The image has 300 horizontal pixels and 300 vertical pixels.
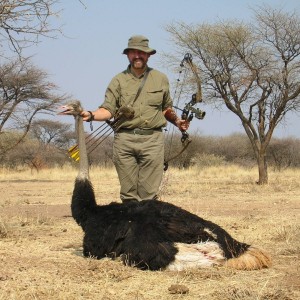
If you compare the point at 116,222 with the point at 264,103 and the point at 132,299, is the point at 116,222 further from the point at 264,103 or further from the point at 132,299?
the point at 264,103

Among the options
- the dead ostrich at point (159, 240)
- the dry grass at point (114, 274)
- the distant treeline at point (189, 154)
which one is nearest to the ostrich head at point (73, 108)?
the dead ostrich at point (159, 240)

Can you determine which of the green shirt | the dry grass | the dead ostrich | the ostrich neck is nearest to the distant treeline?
the dry grass

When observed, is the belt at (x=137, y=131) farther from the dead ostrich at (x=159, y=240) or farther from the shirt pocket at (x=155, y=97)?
the dead ostrich at (x=159, y=240)

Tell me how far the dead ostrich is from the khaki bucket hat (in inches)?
34.4

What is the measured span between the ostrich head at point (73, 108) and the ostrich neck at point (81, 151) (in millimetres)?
92

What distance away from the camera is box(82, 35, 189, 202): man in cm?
536

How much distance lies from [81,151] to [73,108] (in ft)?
1.24

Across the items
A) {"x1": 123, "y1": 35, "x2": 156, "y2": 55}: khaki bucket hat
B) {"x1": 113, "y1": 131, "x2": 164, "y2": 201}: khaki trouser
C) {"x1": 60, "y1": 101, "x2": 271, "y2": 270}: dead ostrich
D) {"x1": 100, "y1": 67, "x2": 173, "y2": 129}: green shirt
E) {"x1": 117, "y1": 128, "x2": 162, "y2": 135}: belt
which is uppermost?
{"x1": 123, "y1": 35, "x2": 156, "y2": 55}: khaki bucket hat

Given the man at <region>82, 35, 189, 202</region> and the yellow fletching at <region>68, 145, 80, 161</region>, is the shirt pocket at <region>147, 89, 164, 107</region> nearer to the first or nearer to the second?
the man at <region>82, 35, 189, 202</region>

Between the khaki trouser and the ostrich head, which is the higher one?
the ostrich head

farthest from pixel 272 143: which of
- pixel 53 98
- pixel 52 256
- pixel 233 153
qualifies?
pixel 52 256

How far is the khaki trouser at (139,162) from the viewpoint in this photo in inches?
211

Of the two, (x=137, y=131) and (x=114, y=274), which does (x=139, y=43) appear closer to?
(x=137, y=131)

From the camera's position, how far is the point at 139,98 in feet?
17.7
